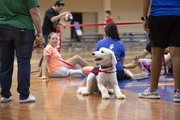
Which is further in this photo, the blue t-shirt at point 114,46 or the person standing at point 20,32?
the blue t-shirt at point 114,46

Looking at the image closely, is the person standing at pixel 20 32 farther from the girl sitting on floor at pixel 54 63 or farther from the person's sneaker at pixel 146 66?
the person's sneaker at pixel 146 66

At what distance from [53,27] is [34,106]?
11.3 ft

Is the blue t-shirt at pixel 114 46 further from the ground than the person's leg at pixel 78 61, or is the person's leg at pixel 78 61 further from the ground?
the blue t-shirt at pixel 114 46

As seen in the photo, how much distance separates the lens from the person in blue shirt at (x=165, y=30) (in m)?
3.72

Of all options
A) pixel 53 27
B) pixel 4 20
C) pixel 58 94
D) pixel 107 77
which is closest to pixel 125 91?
pixel 107 77

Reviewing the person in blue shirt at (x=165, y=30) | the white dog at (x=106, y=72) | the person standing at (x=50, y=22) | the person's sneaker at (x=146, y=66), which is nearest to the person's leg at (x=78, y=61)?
the person standing at (x=50, y=22)

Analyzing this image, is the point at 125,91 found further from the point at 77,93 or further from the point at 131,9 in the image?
the point at 131,9

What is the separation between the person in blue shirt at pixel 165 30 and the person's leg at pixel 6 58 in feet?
5.19

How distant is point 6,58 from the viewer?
3855 millimetres

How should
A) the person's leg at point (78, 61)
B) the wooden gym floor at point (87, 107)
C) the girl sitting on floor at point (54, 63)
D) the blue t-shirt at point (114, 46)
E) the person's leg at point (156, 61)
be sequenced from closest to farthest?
1. the wooden gym floor at point (87, 107)
2. the person's leg at point (156, 61)
3. the blue t-shirt at point (114, 46)
4. the girl sitting on floor at point (54, 63)
5. the person's leg at point (78, 61)

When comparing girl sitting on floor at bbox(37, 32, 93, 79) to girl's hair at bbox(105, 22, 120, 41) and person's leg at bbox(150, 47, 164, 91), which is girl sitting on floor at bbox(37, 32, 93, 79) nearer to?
girl's hair at bbox(105, 22, 120, 41)

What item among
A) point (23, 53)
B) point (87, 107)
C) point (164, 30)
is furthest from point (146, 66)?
point (23, 53)

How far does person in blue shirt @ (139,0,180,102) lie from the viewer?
12.2 ft

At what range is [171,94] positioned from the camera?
424 centimetres
